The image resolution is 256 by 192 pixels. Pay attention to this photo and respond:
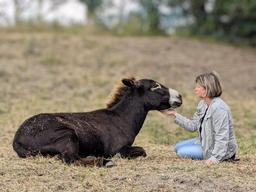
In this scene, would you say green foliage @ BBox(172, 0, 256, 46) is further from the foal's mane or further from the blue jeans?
the blue jeans

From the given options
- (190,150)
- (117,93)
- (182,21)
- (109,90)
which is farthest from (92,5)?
(190,150)

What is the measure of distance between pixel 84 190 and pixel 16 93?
11.2 m

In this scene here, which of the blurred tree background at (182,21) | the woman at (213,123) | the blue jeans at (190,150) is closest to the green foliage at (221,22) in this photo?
the blurred tree background at (182,21)

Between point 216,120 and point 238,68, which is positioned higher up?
point 216,120

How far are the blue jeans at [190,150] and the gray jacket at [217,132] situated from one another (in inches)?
7.0

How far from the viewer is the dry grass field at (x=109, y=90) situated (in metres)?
8.88

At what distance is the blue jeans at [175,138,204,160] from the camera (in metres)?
10.5

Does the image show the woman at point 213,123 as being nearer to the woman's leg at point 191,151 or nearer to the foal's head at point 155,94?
the woman's leg at point 191,151

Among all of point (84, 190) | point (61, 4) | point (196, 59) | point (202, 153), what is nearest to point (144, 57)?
point (196, 59)

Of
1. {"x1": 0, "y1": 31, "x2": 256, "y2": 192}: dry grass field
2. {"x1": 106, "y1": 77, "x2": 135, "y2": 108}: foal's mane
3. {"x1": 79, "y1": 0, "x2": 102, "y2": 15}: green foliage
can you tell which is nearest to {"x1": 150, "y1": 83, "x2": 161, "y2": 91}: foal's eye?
{"x1": 106, "y1": 77, "x2": 135, "y2": 108}: foal's mane

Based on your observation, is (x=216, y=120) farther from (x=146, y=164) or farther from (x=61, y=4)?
(x=61, y=4)

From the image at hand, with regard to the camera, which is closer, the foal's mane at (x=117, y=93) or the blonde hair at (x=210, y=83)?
the blonde hair at (x=210, y=83)

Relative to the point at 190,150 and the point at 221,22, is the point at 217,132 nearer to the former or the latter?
the point at 190,150

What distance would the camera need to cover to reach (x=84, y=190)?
8531mm
